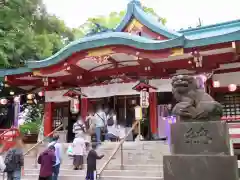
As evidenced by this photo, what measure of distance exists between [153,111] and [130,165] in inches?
169

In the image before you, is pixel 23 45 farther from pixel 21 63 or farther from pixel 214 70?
pixel 214 70

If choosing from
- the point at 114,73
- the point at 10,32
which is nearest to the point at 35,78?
the point at 10,32

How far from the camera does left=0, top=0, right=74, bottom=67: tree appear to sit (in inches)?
623

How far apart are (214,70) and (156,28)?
382cm

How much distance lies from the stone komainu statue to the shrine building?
603cm

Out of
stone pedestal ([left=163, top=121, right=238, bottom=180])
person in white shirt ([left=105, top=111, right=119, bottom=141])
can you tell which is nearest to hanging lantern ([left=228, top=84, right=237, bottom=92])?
person in white shirt ([left=105, top=111, right=119, bottom=141])

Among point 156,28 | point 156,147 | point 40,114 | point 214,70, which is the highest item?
point 156,28

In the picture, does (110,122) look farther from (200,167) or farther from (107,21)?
(107,21)

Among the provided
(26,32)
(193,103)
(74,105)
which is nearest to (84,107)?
(74,105)

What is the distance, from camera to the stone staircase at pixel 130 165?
30.7 feet

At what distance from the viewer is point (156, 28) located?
1548cm

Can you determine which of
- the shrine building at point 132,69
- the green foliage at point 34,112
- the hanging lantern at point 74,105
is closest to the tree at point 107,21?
the green foliage at point 34,112

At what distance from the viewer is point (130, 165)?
410 inches

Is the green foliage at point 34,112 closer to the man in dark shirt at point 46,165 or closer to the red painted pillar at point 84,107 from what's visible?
the red painted pillar at point 84,107
